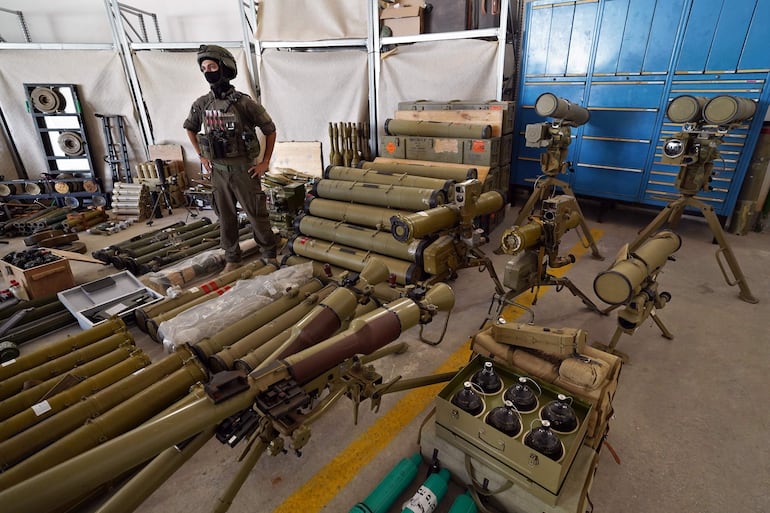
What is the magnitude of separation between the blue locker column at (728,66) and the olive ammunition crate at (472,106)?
2016mm

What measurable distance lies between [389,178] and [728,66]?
4.35m

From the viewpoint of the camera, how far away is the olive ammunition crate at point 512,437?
1657 mm

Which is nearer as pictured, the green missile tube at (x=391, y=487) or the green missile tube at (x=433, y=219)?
the green missile tube at (x=391, y=487)

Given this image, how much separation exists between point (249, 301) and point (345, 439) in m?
1.46

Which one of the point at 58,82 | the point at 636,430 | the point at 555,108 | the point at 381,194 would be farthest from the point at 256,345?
the point at 58,82

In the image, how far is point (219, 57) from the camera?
3666 mm

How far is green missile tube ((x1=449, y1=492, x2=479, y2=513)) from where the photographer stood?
5.83ft

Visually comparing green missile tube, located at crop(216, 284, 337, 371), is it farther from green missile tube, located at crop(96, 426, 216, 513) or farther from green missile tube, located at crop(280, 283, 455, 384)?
green missile tube, located at crop(280, 283, 455, 384)

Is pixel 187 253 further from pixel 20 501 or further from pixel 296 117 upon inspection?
pixel 20 501

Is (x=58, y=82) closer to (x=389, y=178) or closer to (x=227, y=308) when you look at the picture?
(x=389, y=178)

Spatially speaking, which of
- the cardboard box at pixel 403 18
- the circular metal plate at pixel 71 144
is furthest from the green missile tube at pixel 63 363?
the circular metal plate at pixel 71 144

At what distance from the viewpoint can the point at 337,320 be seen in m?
1.85

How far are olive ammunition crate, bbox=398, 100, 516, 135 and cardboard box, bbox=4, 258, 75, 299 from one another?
458 cm

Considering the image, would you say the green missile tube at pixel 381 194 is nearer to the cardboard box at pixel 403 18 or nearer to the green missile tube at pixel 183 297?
the green missile tube at pixel 183 297
